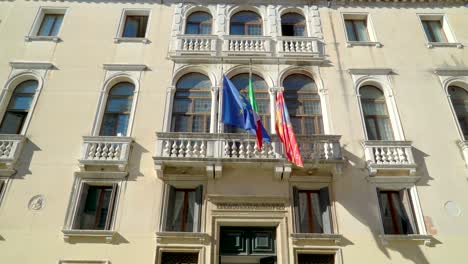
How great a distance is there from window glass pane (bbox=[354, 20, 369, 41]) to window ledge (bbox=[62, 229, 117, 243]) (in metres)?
12.3

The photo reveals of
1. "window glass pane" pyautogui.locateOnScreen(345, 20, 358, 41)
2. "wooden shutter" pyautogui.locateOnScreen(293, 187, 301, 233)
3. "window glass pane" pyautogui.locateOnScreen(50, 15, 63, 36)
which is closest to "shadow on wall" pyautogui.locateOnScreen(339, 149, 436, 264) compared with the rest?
"wooden shutter" pyautogui.locateOnScreen(293, 187, 301, 233)

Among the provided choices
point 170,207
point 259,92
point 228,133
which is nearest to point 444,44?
point 259,92

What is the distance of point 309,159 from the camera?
1082 cm

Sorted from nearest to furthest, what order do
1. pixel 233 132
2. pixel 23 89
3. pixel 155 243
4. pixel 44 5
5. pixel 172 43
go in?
pixel 155 243, pixel 233 132, pixel 23 89, pixel 172 43, pixel 44 5

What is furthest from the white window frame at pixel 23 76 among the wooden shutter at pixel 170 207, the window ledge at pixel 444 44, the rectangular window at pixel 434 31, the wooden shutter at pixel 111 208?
the rectangular window at pixel 434 31

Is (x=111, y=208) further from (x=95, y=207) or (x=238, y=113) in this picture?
(x=238, y=113)

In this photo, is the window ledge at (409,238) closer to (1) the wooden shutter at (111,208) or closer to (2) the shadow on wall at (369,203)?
(2) the shadow on wall at (369,203)

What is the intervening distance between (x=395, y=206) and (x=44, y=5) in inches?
633

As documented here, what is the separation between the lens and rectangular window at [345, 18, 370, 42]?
14898mm

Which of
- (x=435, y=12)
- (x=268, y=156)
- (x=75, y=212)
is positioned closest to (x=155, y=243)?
(x=75, y=212)

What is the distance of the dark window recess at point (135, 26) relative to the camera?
48.5ft

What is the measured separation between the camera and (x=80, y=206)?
10.7 metres

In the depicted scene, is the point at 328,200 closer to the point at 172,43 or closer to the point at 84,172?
the point at 84,172

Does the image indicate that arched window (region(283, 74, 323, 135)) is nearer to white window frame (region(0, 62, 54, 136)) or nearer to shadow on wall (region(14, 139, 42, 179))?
shadow on wall (region(14, 139, 42, 179))
